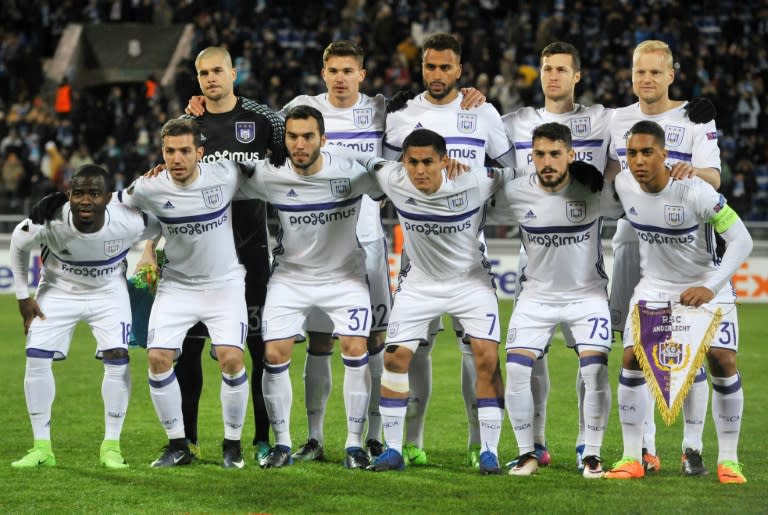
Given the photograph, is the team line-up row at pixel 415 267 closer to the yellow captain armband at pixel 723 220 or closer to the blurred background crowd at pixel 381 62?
the yellow captain armband at pixel 723 220

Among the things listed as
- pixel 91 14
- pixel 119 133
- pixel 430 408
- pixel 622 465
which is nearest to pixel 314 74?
pixel 119 133

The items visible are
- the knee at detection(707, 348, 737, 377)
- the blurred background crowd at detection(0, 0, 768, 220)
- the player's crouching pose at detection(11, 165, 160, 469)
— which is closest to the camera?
the knee at detection(707, 348, 737, 377)

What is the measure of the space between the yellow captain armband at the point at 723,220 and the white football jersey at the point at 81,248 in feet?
11.1

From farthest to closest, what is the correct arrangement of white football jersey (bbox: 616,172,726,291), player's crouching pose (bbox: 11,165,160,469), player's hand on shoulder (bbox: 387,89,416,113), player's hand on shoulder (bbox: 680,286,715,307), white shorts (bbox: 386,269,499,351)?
player's hand on shoulder (bbox: 387,89,416,113) < player's crouching pose (bbox: 11,165,160,469) < white shorts (bbox: 386,269,499,351) < white football jersey (bbox: 616,172,726,291) < player's hand on shoulder (bbox: 680,286,715,307)

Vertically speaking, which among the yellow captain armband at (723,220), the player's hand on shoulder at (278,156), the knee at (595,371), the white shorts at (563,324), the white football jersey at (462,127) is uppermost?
the white football jersey at (462,127)

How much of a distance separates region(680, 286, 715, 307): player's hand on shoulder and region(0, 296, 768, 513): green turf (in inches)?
41.8

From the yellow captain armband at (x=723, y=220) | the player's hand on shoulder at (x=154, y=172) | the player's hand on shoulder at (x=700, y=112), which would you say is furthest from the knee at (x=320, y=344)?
the player's hand on shoulder at (x=700, y=112)

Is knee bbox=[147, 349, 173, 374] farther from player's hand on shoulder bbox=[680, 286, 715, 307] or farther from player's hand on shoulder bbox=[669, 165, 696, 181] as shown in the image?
player's hand on shoulder bbox=[669, 165, 696, 181]

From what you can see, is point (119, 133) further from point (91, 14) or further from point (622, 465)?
point (622, 465)

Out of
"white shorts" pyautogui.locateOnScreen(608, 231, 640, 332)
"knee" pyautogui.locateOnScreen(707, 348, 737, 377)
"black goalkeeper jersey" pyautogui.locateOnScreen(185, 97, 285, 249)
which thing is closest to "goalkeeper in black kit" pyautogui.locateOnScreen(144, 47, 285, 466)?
"black goalkeeper jersey" pyautogui.locateOnScreen(185, 97, 285, 249)

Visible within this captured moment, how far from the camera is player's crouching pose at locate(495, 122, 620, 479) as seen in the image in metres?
7.62

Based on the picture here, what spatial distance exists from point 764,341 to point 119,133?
486 inches

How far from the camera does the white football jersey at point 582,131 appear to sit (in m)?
8.30

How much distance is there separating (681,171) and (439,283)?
159 centimetres
